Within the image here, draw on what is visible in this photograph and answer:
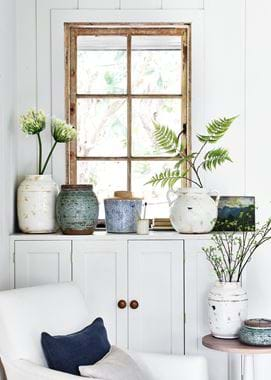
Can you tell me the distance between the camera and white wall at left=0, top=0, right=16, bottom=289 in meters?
3.27

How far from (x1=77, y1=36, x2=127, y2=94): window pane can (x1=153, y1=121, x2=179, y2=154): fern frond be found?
355 mm

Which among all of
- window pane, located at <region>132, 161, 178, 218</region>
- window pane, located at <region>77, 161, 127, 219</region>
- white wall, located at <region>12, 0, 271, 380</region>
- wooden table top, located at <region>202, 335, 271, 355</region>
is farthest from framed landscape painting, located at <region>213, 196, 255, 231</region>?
wooden table top, located at <region>202, 335, 271, 355</region>

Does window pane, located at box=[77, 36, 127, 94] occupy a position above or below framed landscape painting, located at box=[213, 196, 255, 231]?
above

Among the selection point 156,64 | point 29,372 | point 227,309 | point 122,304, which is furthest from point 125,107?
point 29,372

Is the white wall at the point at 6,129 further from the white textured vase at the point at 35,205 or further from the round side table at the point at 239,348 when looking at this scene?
the round side table at the point at 239,348

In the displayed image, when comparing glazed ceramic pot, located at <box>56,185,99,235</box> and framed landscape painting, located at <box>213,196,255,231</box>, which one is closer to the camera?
glazed ceramic pot, located at <box>56,185,99,235</box>

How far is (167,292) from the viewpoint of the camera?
11.3 ft

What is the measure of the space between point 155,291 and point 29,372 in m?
1.01

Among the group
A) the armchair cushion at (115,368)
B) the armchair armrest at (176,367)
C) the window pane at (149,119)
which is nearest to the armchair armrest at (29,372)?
the armchair cushion at (115,368)

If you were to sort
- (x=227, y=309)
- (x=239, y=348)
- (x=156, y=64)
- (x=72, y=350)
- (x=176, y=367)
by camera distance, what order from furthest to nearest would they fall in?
(x=156, y=64)
(x=227, y=309)
(x=239, y=348)
(x=176, y=367)
(x=72, y=350)

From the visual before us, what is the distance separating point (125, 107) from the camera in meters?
3.82

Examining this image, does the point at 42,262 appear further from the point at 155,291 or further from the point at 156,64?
the point at 156,64

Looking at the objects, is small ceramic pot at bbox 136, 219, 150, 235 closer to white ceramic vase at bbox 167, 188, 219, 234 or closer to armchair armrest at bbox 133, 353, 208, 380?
white ceramic vase at bbox 167, 188, 219, 234

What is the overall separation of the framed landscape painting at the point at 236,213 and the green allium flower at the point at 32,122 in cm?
97
